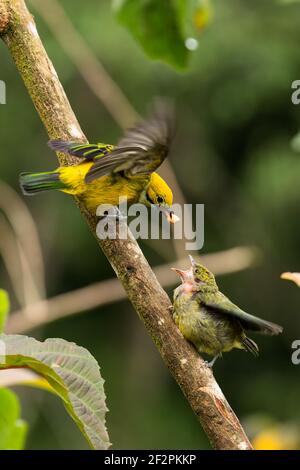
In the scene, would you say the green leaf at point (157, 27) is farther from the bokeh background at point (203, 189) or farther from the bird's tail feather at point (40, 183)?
the bokeh background at point (203, 189)

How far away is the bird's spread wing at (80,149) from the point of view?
2945 mm

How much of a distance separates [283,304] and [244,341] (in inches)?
332

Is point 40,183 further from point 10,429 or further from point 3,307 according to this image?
point 10,429

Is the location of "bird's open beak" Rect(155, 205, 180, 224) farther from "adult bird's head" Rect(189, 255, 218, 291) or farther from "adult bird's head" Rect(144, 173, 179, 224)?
"adult bird's head" Rect(189, 255, 218, 291)

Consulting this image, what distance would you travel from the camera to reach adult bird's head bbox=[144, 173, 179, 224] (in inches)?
142

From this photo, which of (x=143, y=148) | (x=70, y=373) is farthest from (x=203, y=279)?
(x=70, y=373)

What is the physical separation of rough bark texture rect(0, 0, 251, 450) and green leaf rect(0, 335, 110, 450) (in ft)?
1.28

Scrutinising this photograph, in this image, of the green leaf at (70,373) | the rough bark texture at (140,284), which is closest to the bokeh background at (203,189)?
the rough bark texture at (140,284)

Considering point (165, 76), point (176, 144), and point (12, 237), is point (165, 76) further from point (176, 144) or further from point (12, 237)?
point (12, 237)

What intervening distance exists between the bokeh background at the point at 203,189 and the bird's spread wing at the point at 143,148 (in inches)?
282

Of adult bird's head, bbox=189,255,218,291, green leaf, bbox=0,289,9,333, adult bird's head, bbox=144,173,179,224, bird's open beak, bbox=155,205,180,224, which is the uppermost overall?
adult bird's head, bbox=144,173,179,224

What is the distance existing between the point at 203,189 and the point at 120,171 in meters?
8.16

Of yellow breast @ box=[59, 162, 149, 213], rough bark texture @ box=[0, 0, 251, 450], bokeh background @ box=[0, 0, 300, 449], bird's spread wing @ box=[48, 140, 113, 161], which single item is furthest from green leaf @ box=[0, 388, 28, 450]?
bokeh background @ box=[0, 0, 300, 449]
